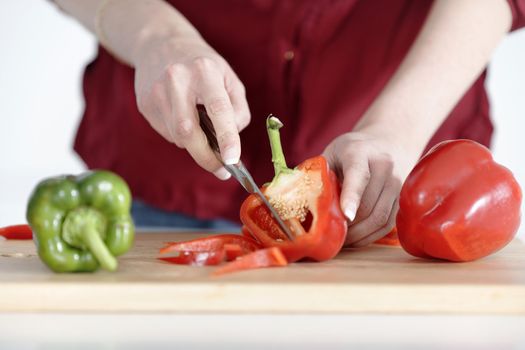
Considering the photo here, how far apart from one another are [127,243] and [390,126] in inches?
23.1

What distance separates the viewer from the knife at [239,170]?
1447 mm

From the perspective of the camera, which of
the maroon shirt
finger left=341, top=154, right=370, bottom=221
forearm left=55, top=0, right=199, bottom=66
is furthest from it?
the maroon shirt

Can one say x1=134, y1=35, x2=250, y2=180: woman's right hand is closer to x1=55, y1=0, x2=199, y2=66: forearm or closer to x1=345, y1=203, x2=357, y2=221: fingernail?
x1=55, y1=0, x2=199, y2=66: forearm

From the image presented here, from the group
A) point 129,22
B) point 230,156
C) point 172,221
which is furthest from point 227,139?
point 172,221

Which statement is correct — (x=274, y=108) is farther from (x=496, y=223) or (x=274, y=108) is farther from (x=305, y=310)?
(x=305, y=310)

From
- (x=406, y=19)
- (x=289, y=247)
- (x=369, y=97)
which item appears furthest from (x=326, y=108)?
(x=289, y=247)

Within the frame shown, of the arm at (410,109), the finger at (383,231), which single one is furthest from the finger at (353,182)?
the finger at (383,231)

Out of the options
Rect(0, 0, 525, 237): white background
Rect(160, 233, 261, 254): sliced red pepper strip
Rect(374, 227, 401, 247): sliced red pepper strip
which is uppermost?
Rect(374, 227, 401, 247): sliced red pepper strip

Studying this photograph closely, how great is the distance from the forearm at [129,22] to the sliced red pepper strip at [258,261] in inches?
21.6

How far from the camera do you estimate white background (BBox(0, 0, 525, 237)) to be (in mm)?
4027

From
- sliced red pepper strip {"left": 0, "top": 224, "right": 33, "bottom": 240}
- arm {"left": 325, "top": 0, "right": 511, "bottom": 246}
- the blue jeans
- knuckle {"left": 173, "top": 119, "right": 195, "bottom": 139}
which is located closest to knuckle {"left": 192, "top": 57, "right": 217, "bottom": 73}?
knuckle {"left": 173, "top": 119, "right": 195, "bottom": 139}

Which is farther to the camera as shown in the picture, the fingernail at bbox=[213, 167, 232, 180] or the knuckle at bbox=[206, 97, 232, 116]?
the fingernail at bbox=[213, 167, 232, 180]

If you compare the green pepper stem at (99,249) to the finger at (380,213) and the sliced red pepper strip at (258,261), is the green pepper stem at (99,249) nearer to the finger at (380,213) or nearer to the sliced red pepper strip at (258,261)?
the sliced red pepper strip at (258,261)

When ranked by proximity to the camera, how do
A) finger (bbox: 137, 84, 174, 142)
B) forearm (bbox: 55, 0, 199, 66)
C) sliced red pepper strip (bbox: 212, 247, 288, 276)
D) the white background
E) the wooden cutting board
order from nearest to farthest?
1. the wooden cutting board
2. sliced red pepper strip (bbox: 212, 247, 288, 276)
3. finger (bbox: 137, 84, 174, 142)
4. forearm (bbox: 55, 0, 199, 66)
5. the white background
